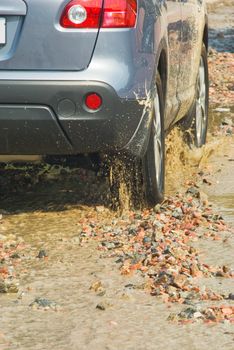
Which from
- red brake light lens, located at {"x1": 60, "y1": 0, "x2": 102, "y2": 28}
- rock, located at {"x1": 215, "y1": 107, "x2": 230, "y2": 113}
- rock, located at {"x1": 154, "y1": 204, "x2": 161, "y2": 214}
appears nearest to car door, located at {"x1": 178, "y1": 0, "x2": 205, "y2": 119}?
rock, located at {"x1": 154, "y1": 204, "x2": 161, "y2": 214}

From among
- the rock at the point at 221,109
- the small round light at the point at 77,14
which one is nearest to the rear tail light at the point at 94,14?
the small round light at the point at 77,14

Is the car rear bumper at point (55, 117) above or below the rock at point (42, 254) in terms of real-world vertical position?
above

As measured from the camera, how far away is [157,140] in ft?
24.3

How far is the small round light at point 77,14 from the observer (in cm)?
642

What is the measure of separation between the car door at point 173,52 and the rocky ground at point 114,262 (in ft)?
1.73

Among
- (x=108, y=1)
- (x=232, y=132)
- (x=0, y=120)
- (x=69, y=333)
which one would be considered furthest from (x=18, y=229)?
(x=232, y=132)

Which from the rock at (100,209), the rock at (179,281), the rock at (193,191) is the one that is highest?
the rock at (179,281)

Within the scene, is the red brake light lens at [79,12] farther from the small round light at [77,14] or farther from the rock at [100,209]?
the rock at [100,209]

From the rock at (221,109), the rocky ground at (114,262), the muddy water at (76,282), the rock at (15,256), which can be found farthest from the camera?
the rock at (221,109)

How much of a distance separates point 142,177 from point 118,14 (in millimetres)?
1076

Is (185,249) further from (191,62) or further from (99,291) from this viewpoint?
(191,62)

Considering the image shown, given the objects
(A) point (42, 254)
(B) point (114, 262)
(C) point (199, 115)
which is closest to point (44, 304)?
(B) point (114, 262)

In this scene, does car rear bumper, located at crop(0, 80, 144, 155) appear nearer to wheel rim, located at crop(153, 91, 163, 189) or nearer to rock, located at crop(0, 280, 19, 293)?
wheel rim, located at crop(153, 91, 163, 189)

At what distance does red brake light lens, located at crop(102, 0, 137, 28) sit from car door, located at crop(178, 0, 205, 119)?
4.84 feet
